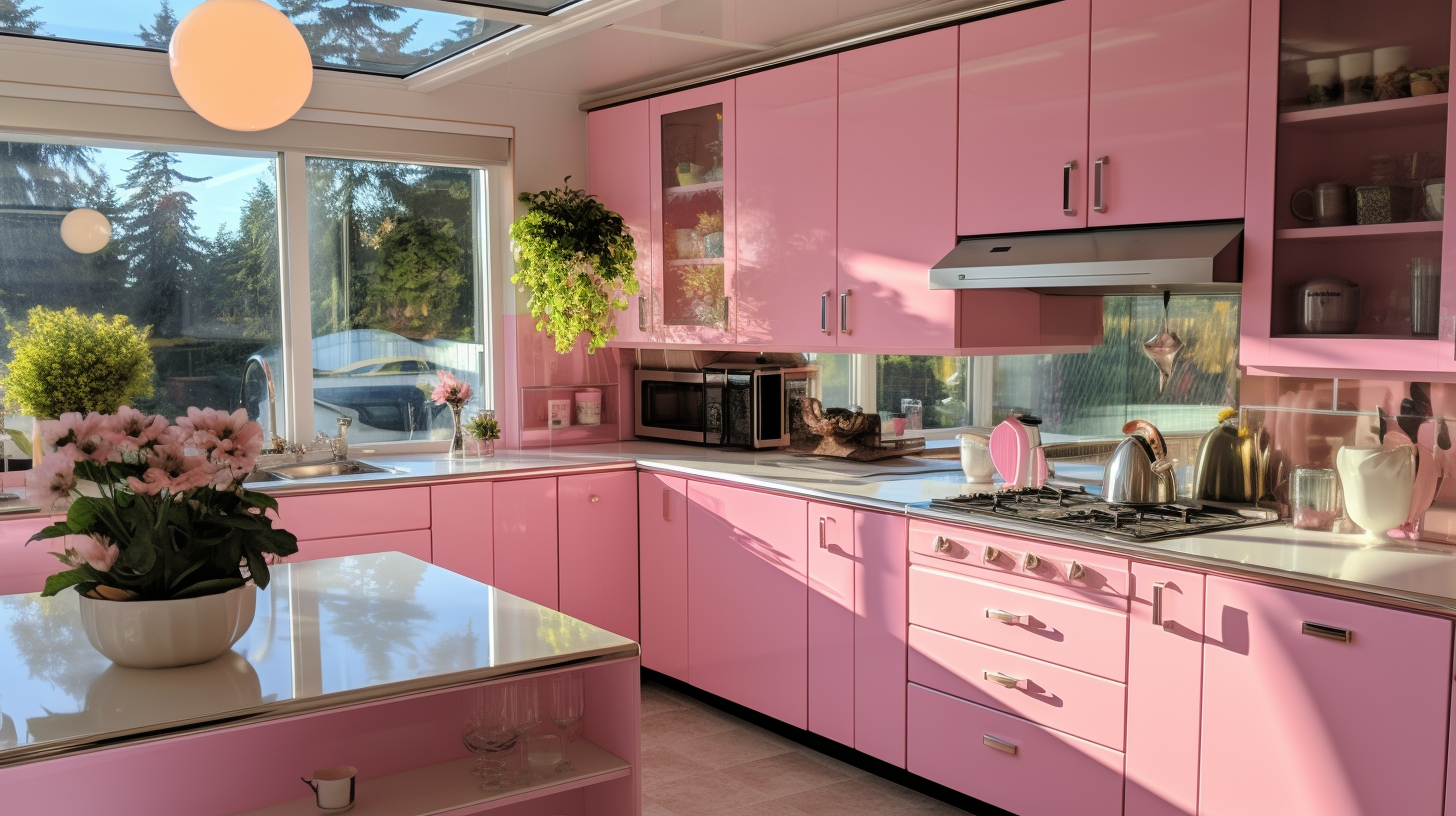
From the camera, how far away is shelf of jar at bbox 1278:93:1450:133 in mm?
2521

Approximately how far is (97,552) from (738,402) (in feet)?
9.81

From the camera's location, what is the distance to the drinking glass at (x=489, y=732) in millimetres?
1818

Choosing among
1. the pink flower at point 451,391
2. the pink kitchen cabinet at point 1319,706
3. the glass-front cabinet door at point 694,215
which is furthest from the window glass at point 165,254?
the pink kitchen cabinet at point 1319,706

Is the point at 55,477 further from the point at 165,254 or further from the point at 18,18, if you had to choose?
the point at 165,254

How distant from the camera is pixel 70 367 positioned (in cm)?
380

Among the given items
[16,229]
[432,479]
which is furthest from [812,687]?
[16,229]

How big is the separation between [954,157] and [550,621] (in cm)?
200

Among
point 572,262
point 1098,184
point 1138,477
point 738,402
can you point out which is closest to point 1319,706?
point 1138,477

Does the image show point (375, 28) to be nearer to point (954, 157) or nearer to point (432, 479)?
point (432, 479)

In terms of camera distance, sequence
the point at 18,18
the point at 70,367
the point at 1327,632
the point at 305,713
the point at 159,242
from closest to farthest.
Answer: the point at 305,713 < the point at 1327,632 < the point at 18,18 < the point at 70,367 < the point at 159,242

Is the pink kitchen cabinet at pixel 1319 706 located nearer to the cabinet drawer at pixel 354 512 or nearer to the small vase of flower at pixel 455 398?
the cabinet drawer at pixel 354 512

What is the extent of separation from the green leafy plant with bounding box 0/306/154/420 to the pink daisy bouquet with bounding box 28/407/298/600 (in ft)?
7.13

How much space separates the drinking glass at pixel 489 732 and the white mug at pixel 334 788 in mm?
189

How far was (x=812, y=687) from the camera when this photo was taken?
3.68 meters
